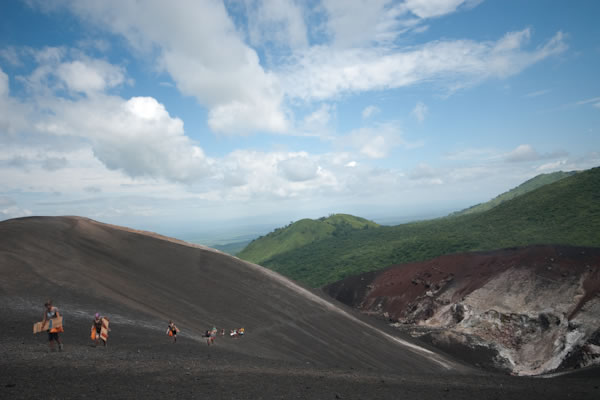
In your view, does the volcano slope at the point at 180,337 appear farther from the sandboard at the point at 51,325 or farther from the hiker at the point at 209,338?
the sandboard at the point at 51,325

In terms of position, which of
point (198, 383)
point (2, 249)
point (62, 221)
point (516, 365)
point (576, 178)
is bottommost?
point (516, 365)

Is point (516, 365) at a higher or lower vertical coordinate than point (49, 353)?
lower

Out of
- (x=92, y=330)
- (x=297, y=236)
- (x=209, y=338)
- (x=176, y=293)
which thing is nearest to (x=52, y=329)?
(x=92, y=330)

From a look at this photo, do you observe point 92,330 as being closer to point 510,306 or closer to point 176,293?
point 176,293

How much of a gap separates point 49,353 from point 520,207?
336 feet

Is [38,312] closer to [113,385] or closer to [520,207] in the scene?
[113,385]

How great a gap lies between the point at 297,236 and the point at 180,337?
152017mm

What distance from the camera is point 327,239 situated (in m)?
156

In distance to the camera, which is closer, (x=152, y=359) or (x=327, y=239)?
(x=152, y=359)

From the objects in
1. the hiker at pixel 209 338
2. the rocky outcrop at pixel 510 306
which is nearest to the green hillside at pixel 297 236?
the rocky outcrop at pixel 510 306

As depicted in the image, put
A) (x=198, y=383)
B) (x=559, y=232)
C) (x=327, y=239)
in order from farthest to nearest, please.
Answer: (x=327, y=239), (x=559, y=232), (x=198, y=383)

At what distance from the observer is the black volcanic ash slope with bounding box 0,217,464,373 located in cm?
1803

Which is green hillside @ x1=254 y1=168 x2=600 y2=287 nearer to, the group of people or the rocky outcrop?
the rocky outcrop

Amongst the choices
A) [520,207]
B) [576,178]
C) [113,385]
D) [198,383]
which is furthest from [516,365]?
[576,178]
